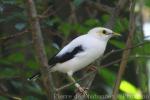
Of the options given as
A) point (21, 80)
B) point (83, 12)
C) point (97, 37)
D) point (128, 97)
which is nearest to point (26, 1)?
point (97, 37)

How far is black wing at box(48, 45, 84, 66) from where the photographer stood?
4488 mm

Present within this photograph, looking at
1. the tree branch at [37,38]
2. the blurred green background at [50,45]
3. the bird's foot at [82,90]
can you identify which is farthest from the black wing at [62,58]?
the tree branch at [37,38]

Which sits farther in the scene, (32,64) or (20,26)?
(32,64)

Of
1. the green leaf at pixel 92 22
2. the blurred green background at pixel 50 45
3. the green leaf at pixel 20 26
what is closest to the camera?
the green leaf at pixel 20 26

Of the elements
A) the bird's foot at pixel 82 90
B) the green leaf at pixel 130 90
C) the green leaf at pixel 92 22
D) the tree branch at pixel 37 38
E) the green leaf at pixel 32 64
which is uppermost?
the tree branch at pixel 37 38

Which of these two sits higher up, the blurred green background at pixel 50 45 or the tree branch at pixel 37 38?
the tree branch at pixel 37 38

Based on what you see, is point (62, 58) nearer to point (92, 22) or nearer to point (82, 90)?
point (82, 90)

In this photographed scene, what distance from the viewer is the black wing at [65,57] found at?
14.7 ft

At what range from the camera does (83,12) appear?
20.3ft

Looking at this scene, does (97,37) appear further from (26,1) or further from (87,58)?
(26,1)

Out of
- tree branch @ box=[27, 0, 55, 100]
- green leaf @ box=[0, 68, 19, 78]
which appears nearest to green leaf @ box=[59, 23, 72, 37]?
green leaf @ box=[0, 68, 19, 78]

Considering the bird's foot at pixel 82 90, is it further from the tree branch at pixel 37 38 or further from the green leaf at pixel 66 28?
the tree branch at pixel 37 38

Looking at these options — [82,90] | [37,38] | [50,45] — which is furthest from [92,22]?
[37,38]

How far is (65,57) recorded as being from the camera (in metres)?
4.54
